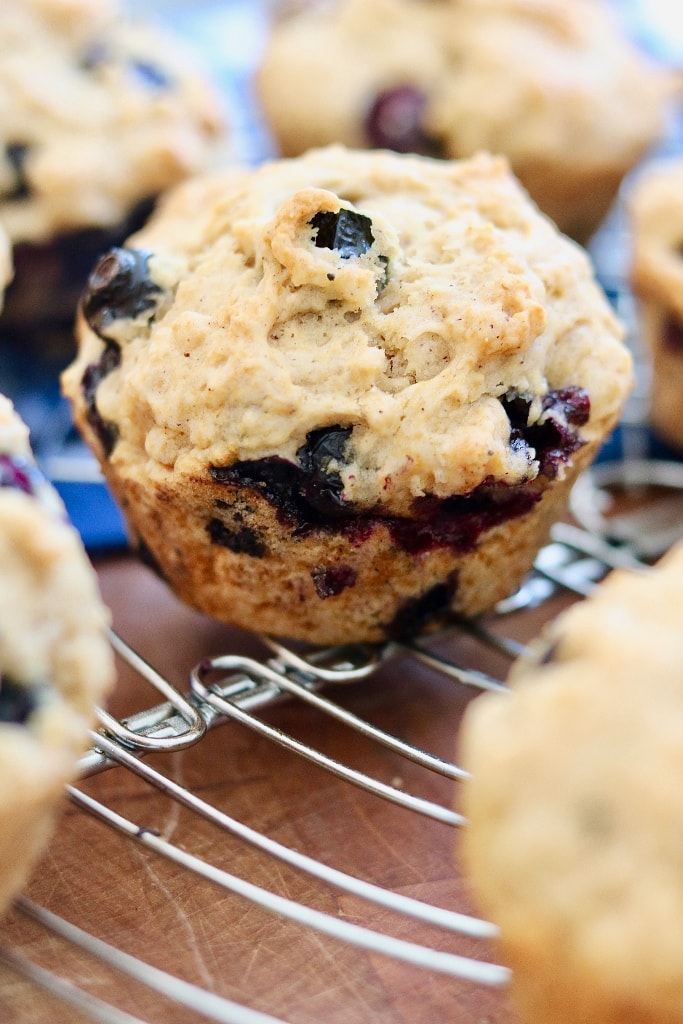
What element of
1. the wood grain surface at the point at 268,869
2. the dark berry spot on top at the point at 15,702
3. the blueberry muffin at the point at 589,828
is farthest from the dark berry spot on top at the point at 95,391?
the blueberry muffin at the point at 589,828

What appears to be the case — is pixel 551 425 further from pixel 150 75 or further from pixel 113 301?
pixel 150 75

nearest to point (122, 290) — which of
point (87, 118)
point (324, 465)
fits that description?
point (324, 465)

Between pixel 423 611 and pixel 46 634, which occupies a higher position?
pixel 46 634

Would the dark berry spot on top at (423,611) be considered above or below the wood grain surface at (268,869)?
above

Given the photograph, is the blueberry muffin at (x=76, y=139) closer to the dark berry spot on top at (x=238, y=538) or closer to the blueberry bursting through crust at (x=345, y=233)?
the blueberry bursting through crust at (x=345, y=233)

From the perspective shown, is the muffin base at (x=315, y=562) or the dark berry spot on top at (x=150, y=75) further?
the dark berry spot on top at (x=150, y=75)

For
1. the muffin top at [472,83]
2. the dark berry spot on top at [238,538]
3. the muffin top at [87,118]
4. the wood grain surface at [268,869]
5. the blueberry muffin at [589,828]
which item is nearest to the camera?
the blueberry muffin at [589,828]

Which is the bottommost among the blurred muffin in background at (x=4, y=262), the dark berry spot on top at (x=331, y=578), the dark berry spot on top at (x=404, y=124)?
the dark berry spot on top at (x=331, y=578)

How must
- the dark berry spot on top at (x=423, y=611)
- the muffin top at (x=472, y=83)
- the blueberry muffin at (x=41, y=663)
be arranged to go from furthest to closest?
the muffin top at (x=472, y=83), the dark berry spot on top at (x=423, y=611), the blueberry muffin at (x=41, y=663)
